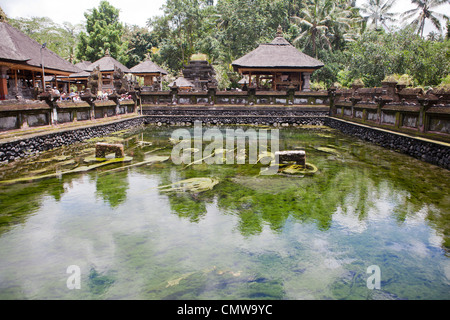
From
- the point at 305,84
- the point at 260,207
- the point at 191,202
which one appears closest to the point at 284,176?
the point at 260,207

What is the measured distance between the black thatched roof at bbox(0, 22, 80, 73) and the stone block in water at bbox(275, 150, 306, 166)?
1426 cm

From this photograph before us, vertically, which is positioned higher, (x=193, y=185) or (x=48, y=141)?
(x=48, y=141)

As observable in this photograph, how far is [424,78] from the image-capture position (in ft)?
79.6

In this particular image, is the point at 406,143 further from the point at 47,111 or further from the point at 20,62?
the point at 20,62

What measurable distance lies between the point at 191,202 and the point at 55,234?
8.81ft

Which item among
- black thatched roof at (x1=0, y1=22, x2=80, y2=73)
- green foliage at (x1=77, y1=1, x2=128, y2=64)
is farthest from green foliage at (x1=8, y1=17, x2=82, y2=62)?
black thatched roof at (x1=0, y1=22, x2=80, y2=73)

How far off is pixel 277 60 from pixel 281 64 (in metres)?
0.62

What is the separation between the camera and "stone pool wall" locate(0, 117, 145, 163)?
33.8ft

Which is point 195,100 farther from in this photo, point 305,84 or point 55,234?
point 55,234

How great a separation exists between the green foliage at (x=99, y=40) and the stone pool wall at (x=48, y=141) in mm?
31825

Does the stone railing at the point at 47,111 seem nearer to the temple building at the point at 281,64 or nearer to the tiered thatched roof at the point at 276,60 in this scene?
the tiered thatched roof at the point at 276,60

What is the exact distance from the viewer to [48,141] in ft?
40.5

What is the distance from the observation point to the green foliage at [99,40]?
44.7 m

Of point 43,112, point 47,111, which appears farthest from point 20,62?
point 43,112
